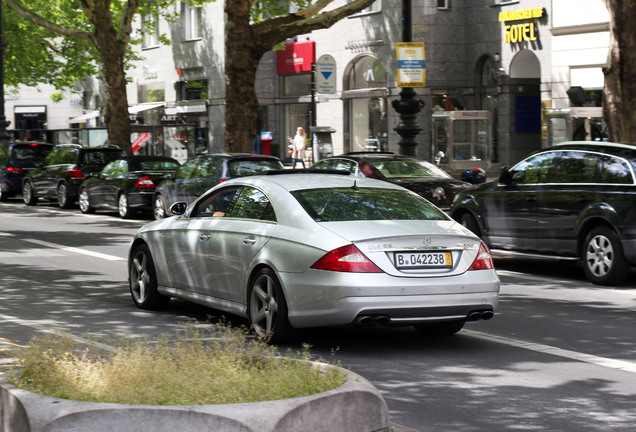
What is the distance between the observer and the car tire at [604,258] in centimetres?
1279

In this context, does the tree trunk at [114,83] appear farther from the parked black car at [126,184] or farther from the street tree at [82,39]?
the parked black car at [126,184]

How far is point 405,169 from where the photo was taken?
61.1 ft

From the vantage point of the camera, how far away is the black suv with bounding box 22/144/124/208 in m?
28.6

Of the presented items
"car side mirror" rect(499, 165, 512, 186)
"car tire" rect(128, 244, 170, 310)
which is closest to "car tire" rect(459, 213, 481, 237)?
"car side mirror" rect(499, 165, 512, 186)

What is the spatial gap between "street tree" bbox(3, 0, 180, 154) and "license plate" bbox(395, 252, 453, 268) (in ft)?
90.0

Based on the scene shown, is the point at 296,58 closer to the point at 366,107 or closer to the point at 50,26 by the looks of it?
the point at 366,107

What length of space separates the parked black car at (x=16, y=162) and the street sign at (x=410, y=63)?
13981 millimetres

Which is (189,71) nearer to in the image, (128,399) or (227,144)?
(227,144)

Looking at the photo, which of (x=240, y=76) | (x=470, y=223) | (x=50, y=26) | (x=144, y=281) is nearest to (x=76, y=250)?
(x=470, y=223)

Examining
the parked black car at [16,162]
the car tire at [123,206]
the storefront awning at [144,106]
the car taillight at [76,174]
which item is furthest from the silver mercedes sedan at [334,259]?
the storefront awning at [144,106]

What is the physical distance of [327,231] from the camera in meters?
8.48

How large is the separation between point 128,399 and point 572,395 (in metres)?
3.37

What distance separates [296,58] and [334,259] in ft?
120

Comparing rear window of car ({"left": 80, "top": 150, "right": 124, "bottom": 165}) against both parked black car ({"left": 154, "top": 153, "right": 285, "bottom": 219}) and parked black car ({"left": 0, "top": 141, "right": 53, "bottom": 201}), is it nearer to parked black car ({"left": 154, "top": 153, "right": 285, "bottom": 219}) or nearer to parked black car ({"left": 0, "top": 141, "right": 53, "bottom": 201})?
parked black car ({"left": 0, "top": 141, "right": 53, "bottom": 201})
